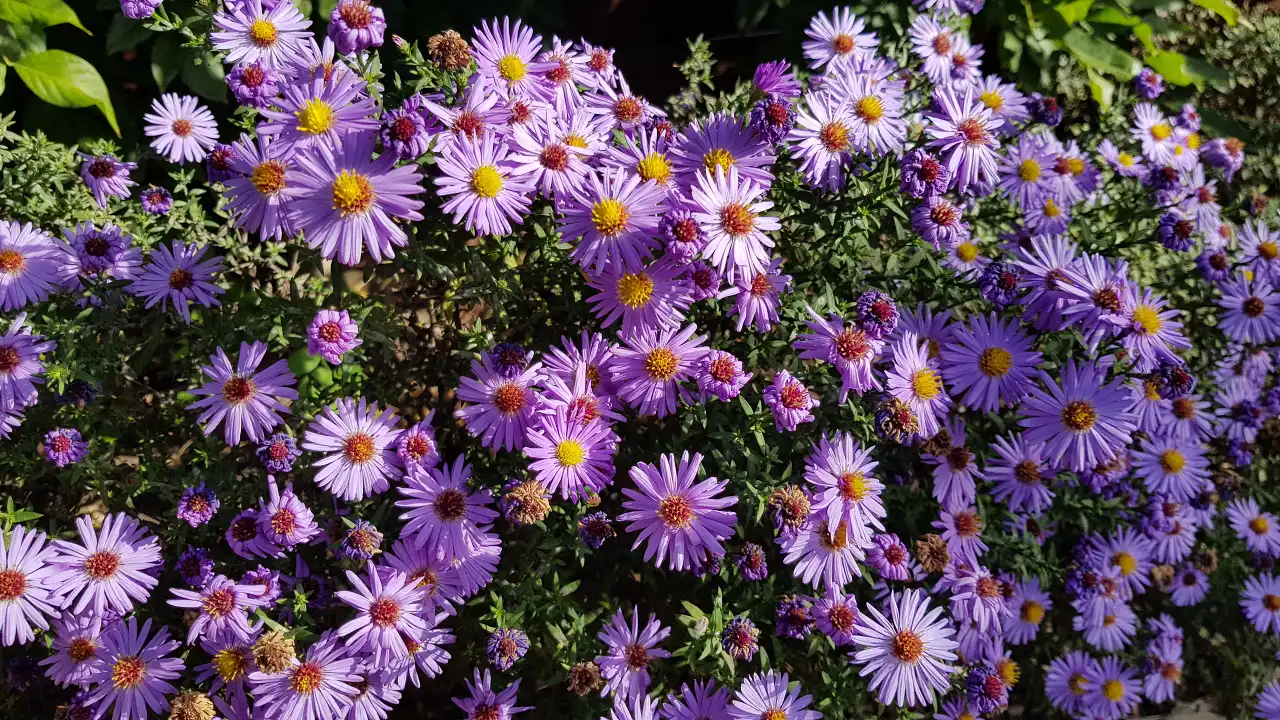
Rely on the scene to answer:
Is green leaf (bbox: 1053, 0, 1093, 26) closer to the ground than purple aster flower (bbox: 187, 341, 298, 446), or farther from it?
farther from it

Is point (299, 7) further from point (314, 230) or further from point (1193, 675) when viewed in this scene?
point (1193, 675)

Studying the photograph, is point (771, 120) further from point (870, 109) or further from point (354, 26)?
point (354, 26)

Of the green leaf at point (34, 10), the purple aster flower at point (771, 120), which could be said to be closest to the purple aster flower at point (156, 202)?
the green leaf at point (34, 10)

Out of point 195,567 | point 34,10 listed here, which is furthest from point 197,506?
point 34,10

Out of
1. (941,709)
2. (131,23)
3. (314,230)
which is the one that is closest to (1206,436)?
(941,709)

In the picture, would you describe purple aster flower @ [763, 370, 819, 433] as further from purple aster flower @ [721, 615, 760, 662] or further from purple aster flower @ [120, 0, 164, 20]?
purple aster flower @ [120, 0, 164, 20]

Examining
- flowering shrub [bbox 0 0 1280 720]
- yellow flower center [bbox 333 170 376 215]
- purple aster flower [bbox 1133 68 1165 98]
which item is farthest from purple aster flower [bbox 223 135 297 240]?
purple aster flower [bbox 1133 68 1165 98]
